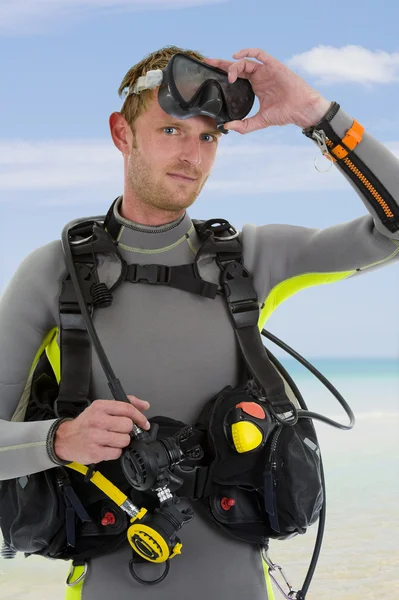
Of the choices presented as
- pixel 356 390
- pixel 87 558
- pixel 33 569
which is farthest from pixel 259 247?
pixel 356 390

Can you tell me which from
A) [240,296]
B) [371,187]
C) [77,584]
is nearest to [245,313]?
[240,296]

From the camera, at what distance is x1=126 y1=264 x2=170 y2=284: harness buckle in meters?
2.10

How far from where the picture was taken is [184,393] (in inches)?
81.3

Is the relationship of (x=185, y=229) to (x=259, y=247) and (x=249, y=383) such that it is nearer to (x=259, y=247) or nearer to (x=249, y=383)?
(x=259, y=247)

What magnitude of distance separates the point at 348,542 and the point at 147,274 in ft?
11.0

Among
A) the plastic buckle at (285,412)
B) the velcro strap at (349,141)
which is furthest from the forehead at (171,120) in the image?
the plastic buckle at (285,412)

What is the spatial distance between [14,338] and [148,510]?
0.57 m

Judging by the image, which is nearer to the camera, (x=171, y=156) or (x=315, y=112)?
(x=315, y=112)

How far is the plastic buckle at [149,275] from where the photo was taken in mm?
2104

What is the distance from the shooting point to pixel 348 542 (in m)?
4.86

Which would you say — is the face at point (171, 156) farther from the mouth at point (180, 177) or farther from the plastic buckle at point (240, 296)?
the plastic buckle at point (240, 296)

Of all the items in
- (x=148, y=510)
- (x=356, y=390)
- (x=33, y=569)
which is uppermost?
(x=148, y=510)

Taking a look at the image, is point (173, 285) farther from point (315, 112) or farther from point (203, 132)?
point (315, 112)

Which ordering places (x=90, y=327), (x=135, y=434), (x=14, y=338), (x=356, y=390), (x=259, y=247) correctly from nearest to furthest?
(x=135, y=434) < (x=90, y=327) < (x=14, y=338) < (x=259, y=247) < (x=356, y=390)
